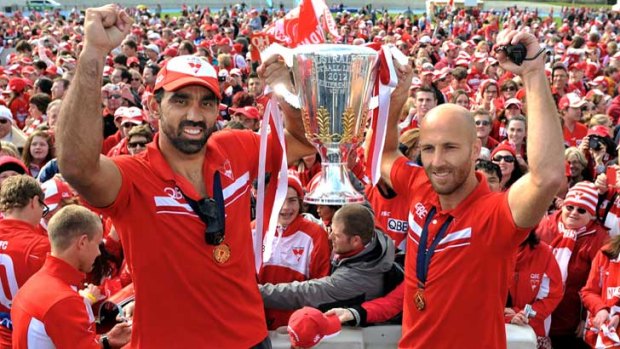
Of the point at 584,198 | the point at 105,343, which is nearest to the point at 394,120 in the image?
the point at 105,343

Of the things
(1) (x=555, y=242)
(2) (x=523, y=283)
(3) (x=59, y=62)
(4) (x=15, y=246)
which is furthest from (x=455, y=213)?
(3) (x=59, y=62)

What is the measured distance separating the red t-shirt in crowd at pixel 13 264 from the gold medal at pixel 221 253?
1.84 metres

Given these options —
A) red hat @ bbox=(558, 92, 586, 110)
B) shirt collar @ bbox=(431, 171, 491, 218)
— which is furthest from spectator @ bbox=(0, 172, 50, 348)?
red hat @ bbox=(558, 92, 586, 110)

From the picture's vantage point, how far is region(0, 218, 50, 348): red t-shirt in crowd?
172 inches

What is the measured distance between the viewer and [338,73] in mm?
3178

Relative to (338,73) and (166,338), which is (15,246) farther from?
(338,73)

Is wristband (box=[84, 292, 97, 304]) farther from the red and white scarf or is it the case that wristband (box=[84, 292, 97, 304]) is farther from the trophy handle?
the red and white scarf

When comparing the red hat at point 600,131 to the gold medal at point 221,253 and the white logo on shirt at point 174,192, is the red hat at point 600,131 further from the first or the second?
the white logo on shirt at point 174,192

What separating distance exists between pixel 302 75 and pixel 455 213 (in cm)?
87

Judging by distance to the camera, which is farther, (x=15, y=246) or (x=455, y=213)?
(x=15, y=246)

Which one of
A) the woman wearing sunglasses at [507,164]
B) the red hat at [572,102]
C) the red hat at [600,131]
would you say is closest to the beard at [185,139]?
the woman wearing sunglasses at [507,164]

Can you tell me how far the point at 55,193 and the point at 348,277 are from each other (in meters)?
2.46

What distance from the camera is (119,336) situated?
13.4 feet

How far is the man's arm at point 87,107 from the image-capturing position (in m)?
2.60
